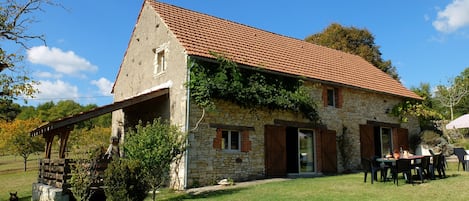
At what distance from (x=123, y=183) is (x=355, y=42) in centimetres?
2717

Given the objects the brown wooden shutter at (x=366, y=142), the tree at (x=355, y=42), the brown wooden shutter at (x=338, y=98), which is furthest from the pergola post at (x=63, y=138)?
the tree at (x=355, y=42)

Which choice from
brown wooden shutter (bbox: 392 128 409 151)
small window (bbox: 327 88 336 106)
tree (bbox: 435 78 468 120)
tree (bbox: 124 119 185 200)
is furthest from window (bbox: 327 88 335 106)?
tree (bbox: 435 78 468 120)

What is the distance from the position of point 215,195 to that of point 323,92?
8.06 metres

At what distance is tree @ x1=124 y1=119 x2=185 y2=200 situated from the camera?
9.79 meters

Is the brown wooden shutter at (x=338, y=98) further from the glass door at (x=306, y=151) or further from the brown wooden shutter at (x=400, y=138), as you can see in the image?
the brown wooden shutter at (x=400, y=138)

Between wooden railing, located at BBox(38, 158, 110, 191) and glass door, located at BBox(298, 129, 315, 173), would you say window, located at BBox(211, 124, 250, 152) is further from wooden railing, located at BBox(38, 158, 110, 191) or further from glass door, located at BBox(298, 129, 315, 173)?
wooden railing, located at BBox(38, 158, 110, 191)

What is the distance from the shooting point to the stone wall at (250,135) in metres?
12.2

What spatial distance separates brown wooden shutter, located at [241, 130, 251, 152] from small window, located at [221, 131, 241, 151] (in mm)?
150

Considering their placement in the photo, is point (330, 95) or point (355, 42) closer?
point (330, 95)

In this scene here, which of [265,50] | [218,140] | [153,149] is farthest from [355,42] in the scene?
[153,149]

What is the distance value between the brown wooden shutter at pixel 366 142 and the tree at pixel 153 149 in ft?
33.2

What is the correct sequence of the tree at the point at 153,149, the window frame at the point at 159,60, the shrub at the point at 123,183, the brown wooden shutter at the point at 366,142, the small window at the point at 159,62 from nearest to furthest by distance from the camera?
the shrub at the point at 123,183 < the tree at the point at 153,149 < the window frame at the point at 159,60 < the small window at the point at 159,62 < the brown wooden shutter at the point at 366,142

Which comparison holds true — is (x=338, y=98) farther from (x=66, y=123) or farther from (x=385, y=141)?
(x=66, y=123)

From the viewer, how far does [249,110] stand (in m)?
13.6
